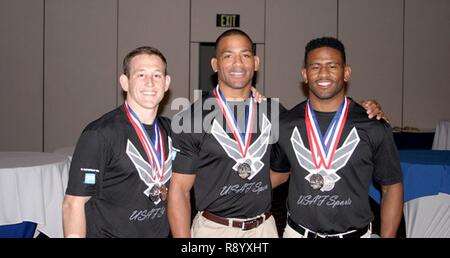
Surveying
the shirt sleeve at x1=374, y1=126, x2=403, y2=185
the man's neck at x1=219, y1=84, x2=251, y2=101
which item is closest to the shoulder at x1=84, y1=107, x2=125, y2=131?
the man's neck at x1=219, y1=84, x2=251, y2=101

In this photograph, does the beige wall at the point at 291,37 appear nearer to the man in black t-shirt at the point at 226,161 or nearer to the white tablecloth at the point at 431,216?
the white tablecloth at the point at 431,216

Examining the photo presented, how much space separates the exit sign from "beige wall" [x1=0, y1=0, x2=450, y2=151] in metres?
0.11

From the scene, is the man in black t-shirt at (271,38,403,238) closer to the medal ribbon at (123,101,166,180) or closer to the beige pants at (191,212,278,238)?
the beige pants at (191,212,278,238)

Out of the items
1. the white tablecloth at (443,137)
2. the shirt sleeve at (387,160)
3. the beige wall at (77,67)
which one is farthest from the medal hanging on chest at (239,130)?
the beige wall at (77,67)

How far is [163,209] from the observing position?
5.71 feet

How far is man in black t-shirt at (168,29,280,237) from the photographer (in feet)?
6.06

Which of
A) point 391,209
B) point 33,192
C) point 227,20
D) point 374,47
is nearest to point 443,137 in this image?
point 374,47

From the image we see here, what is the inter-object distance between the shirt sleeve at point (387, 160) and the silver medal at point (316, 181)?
29 cm

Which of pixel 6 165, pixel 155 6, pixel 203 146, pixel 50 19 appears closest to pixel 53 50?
pixel 50 19

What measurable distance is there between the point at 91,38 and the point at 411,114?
21.7 feet

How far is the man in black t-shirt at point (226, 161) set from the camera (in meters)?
1.85

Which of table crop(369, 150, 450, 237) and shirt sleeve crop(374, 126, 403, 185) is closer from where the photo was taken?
shirt sleeve crop(374, 126, 403, 185)

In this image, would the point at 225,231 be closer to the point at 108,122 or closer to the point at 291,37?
the point at 108,122
